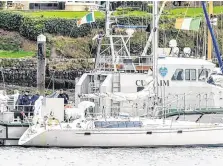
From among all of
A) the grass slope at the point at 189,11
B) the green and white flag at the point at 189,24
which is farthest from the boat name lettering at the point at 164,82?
the grass slope at the point at 189,11

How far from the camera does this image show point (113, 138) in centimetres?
4578

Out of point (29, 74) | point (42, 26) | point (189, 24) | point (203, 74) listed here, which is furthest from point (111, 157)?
point (42, 26)

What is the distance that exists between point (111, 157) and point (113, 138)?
A: 73.0 inches

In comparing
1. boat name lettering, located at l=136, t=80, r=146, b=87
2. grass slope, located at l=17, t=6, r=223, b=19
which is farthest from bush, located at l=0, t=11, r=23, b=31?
boat name lettering, located at l=136, t=80, r=146, b=87

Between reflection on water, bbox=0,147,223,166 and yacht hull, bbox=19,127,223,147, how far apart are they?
233mm

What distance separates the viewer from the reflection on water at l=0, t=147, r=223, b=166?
4259 cm

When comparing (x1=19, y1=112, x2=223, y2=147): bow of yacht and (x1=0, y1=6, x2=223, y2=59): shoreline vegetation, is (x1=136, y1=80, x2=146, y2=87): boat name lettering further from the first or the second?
(x1=0, y1=6, x2=223, y2=59): shoreline vegetation

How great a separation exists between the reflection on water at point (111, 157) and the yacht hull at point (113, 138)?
23 centimetres

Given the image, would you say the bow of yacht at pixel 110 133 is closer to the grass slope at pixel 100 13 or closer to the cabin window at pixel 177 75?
the cabin window at pixel 177 75

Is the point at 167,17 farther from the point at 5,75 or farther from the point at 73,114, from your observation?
the point at 73,114

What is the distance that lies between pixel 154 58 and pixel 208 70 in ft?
9.52

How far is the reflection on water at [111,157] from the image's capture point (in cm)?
4259

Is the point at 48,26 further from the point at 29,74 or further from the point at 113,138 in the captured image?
the point at 113,138

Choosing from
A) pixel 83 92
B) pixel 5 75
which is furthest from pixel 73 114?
pixel 5 75
